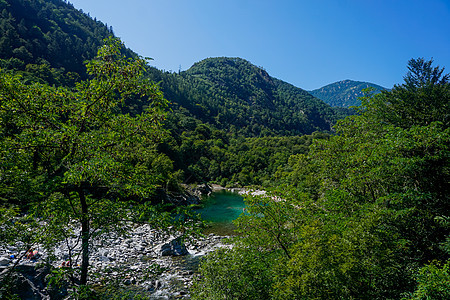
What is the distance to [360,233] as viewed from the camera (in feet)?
25.1

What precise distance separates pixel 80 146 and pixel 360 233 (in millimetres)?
8809

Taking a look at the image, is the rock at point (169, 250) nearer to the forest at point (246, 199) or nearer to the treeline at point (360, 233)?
the treeline at point (360, 233)

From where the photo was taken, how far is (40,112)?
4.61m

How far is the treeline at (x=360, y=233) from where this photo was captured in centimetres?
693

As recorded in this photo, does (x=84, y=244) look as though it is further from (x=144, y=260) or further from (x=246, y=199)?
(x=144, y=260)

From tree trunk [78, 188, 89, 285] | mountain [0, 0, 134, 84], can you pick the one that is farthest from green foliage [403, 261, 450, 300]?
mountain [0, 0, 134, 84]

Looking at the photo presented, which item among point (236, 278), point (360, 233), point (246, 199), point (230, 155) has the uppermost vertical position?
point (246, 199)

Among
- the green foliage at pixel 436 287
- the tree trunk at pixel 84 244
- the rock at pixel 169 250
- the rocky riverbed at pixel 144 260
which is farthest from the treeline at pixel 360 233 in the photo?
the rock at pixel 169 250

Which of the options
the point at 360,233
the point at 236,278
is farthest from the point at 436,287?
the point at 236,278

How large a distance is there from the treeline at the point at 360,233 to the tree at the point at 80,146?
5.13m

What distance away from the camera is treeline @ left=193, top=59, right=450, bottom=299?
6930 millimetres

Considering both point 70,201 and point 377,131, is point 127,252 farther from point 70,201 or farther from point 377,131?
point 377,131

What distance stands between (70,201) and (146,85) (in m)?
3.09

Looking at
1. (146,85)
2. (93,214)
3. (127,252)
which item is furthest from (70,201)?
(127,252)
